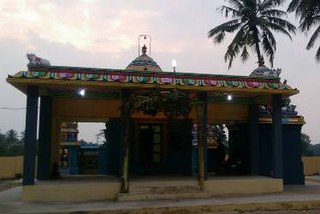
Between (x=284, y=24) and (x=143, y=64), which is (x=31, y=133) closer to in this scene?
(x=143, y=64)

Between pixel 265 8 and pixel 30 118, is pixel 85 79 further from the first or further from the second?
pixel 265 8

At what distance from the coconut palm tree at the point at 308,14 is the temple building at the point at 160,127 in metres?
6.91

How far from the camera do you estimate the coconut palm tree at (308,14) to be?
70.8 ft

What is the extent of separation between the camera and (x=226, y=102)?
16.5 meters

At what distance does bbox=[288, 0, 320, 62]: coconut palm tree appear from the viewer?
21.6m

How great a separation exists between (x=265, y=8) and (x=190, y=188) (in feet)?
57.5

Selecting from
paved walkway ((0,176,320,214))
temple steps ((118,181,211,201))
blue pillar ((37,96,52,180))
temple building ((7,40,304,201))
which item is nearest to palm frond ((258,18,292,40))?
temple building ((7,40,304,201))

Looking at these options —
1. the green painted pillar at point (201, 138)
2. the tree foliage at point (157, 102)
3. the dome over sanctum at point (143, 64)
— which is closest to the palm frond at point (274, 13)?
the dome over sanctum at point (143, 64)

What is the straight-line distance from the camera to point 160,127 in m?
16.9

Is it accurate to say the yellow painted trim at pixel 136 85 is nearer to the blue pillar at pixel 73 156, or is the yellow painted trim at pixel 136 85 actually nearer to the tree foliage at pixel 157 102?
the tree foliage at pixel 157 102

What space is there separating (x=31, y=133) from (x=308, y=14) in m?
15.9

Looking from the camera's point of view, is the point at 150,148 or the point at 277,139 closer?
the point at 277,139

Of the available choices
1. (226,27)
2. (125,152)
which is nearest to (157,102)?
(125,152)

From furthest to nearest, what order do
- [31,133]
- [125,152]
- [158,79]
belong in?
1. [158,79]
2. [125,152]
3. [31,133]
